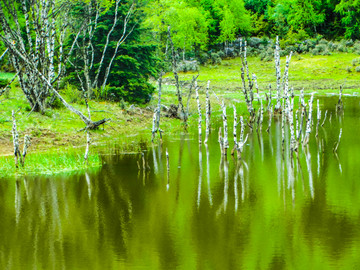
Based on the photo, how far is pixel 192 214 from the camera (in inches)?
588

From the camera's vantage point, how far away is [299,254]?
1164 cm

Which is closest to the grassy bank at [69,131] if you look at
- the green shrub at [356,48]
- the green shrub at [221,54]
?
the green shrub at [356,48]

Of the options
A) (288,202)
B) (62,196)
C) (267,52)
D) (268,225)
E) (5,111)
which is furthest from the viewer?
(267,52)

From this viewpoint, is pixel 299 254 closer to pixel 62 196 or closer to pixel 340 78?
pixel 62 196

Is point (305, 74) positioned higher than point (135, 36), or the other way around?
point (135, 36)

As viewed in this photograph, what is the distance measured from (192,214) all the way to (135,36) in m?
24.1

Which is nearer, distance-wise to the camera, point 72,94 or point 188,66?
point 72,94

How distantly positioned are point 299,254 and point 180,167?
34.4 ft

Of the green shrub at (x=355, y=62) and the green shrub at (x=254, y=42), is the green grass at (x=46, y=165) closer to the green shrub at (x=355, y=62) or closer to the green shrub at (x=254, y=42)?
the green shrub at (x=355, y=62)

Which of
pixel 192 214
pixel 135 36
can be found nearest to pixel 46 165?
pixel 192 214

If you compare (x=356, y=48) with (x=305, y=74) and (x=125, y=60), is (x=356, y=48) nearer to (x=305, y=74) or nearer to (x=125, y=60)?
(x=305, y=74)

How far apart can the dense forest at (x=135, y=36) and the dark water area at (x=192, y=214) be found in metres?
7.58

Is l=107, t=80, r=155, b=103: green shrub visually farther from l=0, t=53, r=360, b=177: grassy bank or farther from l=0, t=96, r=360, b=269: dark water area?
l=0, t=96, r=360, b=269: dark water area

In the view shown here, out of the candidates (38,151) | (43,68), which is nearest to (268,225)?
(38,151)
